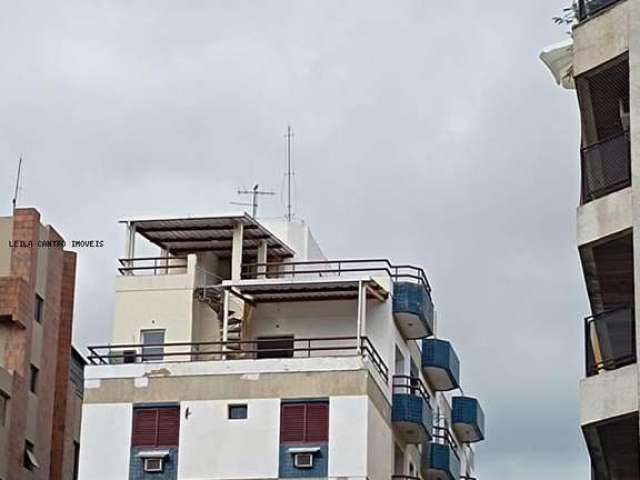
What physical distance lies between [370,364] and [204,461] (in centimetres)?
575

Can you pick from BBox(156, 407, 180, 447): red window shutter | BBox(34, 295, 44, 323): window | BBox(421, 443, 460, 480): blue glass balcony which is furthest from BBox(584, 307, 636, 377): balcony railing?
BBox(34, 295, 44, 323): window

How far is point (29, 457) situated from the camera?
65188mm

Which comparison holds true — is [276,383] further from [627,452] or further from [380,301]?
[627,452]

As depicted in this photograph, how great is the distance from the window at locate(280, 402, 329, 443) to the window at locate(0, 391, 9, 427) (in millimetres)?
12313

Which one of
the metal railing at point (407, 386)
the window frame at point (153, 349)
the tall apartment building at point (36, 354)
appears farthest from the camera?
the tall apartment building at point (36, 354)

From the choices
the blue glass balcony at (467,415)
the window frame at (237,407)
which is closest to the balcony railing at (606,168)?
the window frame at (237,407)

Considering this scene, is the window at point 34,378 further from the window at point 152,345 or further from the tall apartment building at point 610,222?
the tall apartment building at point 610,222

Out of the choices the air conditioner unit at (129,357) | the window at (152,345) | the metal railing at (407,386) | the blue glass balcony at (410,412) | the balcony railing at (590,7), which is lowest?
the blue glass balcony at (410,412)

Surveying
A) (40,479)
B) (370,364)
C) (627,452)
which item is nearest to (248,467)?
(370,364)

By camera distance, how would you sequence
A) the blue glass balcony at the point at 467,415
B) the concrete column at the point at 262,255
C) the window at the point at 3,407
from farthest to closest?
the blue glass balcony at the point at 467,415, the window at the point at 3,407, the concrete column at the point at 262,255

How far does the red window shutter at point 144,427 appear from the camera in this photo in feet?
182

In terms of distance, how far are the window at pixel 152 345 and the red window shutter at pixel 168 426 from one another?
2.32m

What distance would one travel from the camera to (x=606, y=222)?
34125 millimetres

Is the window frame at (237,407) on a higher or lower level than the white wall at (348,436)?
higher
